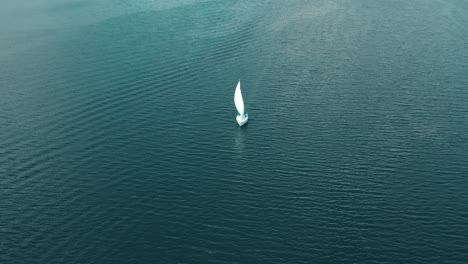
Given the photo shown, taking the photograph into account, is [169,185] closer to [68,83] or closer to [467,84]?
[68,83]

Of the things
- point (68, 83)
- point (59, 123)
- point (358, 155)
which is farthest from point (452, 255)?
point (68, 83)

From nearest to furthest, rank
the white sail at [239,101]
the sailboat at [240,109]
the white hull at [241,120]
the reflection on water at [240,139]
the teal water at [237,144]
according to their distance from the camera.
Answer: the teal water at [237,144], the reflection on water at [240,139], the white hull at [241,120], the sailboat at [240,109], the white sail at [239,101]

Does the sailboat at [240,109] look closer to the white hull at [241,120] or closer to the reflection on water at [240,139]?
the white hull at [241,120]

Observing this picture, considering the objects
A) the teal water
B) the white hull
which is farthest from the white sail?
the teal water

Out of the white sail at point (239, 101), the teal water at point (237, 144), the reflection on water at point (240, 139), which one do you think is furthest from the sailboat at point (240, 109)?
the teal water at point (237, 144)

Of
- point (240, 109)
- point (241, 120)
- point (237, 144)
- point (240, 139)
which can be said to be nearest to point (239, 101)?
point (240, 109)

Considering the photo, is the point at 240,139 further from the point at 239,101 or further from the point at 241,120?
the point at 239,101

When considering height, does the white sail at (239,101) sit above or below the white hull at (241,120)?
above

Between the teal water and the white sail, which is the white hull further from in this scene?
the teal water
